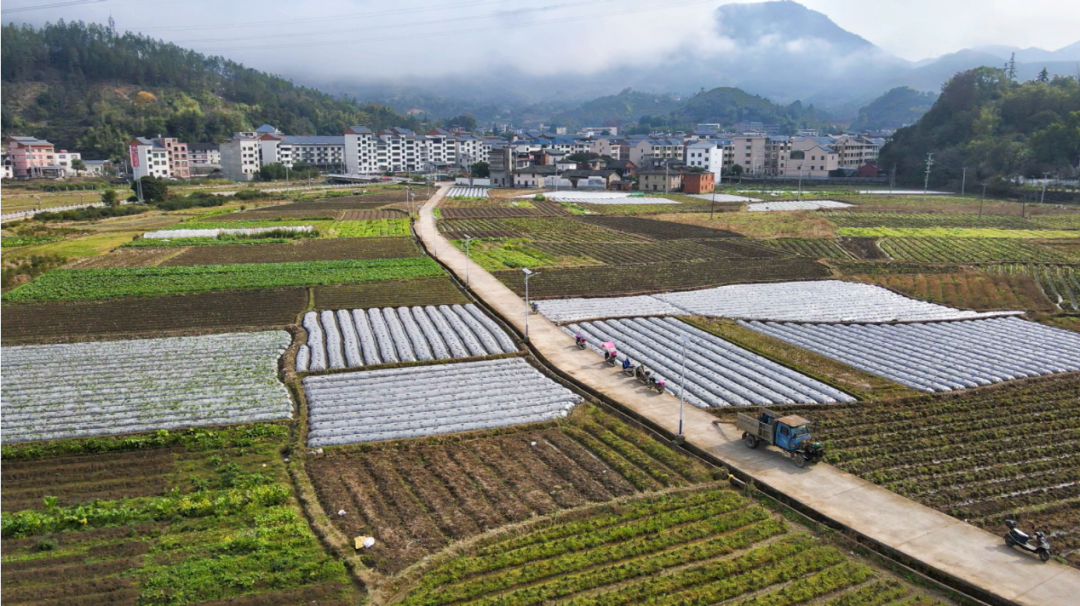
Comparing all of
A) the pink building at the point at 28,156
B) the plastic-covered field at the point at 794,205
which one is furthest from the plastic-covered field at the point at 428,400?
the pink building at the point at 28,156

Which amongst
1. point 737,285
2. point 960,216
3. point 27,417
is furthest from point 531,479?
point 960,216

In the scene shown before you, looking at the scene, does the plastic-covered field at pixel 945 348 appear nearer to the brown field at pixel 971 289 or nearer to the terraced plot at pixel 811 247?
the brown field at pixel 971 289

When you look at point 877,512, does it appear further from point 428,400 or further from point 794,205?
point 794,205

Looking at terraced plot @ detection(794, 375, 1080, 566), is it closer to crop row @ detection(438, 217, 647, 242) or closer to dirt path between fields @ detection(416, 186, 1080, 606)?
dirt path between fields @ detection(416, 186, 1080, 606)

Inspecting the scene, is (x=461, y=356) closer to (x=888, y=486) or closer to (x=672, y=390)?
(x=672, y=390)

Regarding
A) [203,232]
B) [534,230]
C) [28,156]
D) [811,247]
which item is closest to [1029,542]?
[811,247]

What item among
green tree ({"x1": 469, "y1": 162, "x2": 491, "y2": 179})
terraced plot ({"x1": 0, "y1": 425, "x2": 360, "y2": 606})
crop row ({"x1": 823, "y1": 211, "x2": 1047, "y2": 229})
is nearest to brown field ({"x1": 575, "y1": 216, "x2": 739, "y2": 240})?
crop row ({"x1": 823, "y1": 211, "x2": 1047, "y2": 229})
